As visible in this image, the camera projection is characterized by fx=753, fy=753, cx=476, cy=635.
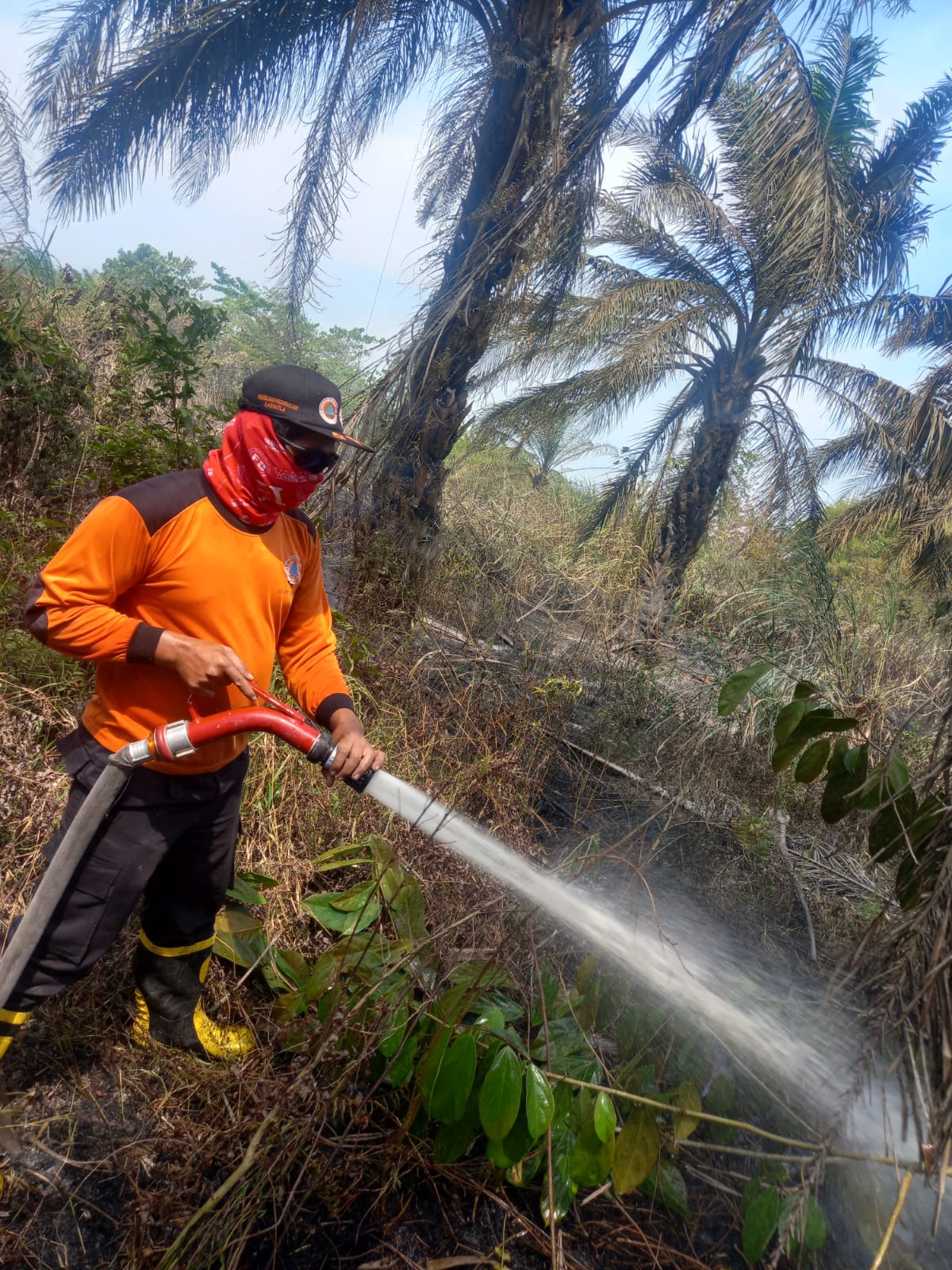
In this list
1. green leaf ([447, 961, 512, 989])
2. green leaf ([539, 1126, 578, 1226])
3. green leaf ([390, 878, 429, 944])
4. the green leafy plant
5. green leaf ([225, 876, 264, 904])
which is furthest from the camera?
green leaf ([225, 876, 264, 904])

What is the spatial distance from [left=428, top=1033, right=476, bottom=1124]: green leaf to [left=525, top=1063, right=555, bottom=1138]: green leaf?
5.5 inches

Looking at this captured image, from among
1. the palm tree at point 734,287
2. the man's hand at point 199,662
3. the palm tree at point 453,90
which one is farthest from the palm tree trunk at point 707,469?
the man's hand at point 199,662

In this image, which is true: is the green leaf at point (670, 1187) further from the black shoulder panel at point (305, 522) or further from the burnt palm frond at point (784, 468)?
the burnt palm frond at point (784, 468)

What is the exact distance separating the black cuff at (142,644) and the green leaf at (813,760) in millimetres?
1565

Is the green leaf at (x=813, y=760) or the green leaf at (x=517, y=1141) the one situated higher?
the green leaf at (x=813, y=760)

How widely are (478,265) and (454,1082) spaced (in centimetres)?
497

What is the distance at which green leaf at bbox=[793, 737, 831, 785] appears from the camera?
180cm

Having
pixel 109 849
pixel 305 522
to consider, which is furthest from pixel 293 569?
pixel 109 849

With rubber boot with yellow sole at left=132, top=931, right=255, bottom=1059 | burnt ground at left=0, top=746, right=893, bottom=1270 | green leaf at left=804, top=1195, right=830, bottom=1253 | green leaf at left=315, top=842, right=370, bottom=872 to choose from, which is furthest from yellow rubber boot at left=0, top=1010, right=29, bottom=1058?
green leaf at left=804, top=1195, right=830, bottom=1253

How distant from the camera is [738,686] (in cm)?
178

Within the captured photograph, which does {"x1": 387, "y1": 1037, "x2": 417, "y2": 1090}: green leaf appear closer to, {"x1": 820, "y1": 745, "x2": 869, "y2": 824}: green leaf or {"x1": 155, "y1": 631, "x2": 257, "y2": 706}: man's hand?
{"x1": 155, "y1": 631, "x2": 257, "y2": 706}: man's hand

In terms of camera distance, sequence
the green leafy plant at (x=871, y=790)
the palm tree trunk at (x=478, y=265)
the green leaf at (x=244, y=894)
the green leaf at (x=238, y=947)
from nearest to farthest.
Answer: the green leafy plant at (x=871, y=790) < the green leaf at (x=238, y=947) < the green leaf at (x=244, y=894) < the palm tree trunk at (x=478, y=265)

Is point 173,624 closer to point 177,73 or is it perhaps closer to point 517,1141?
point 517,1141

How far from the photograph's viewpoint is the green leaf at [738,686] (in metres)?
1.75
